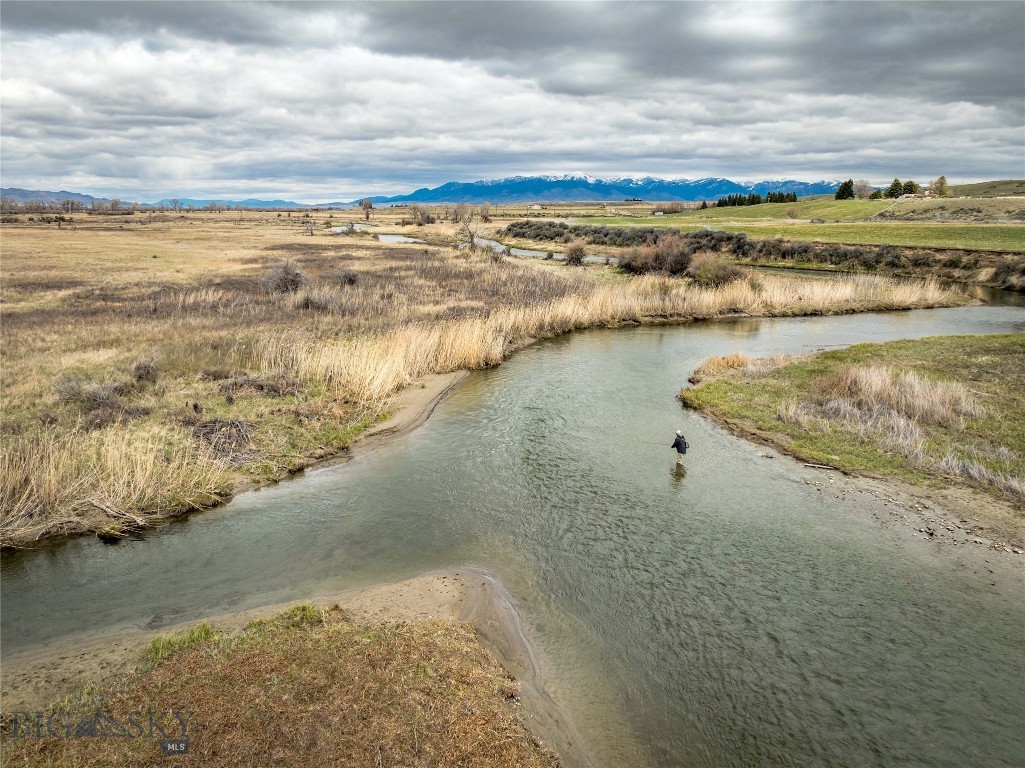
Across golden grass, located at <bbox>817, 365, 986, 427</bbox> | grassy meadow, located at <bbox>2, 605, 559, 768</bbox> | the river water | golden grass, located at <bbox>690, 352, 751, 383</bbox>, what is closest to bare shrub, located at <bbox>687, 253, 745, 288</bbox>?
golden grass, located at <bbox>690, 352, 751, 383</bbox>

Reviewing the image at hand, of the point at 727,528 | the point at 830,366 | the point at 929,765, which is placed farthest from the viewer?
the point at 830,366

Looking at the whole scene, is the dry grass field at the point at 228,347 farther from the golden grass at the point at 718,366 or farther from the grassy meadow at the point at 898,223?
the grassy meadow at the point at 898,223

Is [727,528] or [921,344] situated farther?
[921,344]

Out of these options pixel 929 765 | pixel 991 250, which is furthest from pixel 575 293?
pixel 991 250

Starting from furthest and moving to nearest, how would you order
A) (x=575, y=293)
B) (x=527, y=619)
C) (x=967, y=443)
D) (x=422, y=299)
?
(x=575, y=293) → (x=422, y=299) → (x=967, y=443) → (x=527, y=619)

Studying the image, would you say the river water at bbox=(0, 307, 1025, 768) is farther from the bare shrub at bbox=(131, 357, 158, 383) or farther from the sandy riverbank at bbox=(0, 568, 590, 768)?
the bare shrub at bbox=(131, 357, 158, 383)

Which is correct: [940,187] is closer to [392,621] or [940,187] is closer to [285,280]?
[285,280]

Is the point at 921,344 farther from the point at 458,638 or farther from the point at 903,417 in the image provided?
the point at 458,638

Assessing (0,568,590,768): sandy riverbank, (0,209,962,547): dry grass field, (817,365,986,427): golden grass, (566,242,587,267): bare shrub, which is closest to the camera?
(0,568,590,768): sandy riverbank
